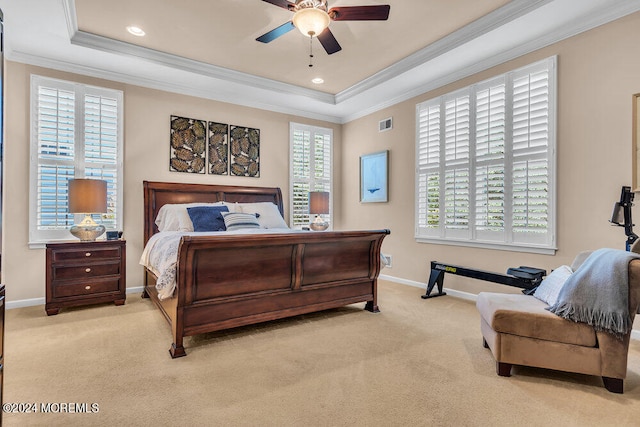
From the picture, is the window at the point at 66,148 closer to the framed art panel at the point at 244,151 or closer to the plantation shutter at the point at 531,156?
the framed art panel at the point at 244,151

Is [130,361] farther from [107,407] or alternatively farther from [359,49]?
[359,49]

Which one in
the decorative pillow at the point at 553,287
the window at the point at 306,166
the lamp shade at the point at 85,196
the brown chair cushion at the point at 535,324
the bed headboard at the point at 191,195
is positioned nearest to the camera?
the brown chair cushion at the point at 535,324

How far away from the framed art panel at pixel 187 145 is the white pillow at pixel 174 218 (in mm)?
669

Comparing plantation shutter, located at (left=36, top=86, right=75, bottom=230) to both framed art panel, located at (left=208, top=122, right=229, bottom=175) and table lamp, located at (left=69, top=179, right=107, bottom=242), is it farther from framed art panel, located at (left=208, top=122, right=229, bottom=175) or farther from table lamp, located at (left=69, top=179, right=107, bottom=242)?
framed art panel, located at (left=208, top=122, right=229, bottom=175)

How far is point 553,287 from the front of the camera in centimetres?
243

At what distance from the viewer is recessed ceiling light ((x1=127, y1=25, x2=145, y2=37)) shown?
11.4 feet

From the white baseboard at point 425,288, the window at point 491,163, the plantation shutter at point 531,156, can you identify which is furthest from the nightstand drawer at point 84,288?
the plantation shutter at point 531,156

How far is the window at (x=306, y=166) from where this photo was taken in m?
5.84

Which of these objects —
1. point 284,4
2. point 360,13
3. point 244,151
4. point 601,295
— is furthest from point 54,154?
point 601,295

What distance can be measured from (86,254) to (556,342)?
4372 millimetres

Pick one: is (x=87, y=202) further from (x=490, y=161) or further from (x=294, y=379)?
(x=490, y=161)

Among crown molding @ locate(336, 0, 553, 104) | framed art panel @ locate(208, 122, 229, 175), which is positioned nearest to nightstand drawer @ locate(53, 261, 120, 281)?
framed art panel @ locate(208, 122, 229, 175)

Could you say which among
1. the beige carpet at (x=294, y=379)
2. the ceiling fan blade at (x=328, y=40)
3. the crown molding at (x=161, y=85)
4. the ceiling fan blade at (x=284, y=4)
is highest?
the crown molding at (x=161, y=85)

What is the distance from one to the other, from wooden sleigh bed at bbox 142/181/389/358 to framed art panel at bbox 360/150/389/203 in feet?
6.49
